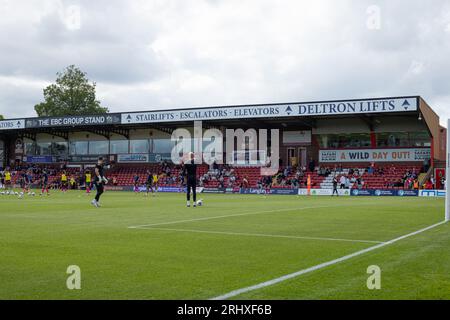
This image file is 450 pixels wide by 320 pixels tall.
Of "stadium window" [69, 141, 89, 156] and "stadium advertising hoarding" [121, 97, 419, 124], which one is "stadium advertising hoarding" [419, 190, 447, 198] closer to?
"stadium advertising hoarding" [121, 97, 419, 124]

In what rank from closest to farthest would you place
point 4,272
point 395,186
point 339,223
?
point 4,272, point 339,223, point 395,186

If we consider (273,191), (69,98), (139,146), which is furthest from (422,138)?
(69,98)

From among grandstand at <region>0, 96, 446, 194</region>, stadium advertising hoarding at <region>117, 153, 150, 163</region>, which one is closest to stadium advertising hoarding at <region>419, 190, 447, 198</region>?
grandstand at <region>0, 96, 446, 194</region>

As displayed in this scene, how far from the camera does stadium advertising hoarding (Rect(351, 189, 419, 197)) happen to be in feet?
148

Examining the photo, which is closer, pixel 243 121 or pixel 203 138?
pixel 243 121

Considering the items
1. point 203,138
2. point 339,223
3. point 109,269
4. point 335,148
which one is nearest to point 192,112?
point 203,138

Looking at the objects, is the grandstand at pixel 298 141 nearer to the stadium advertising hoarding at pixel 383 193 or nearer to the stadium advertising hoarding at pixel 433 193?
the stadium advertising hoarding at pixel 383 193

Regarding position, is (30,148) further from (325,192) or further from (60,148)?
(325,192)

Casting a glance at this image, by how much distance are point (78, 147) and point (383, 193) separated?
41.4m

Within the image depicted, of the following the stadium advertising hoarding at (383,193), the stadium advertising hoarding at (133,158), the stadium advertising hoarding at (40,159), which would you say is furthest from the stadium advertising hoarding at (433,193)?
the stadium advertising hoarding at (40,159)
